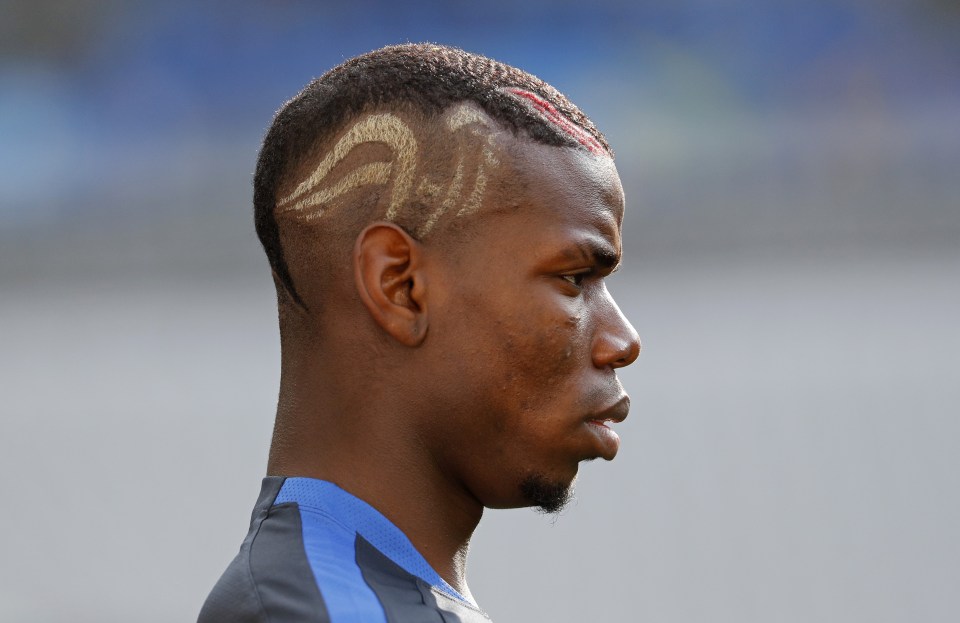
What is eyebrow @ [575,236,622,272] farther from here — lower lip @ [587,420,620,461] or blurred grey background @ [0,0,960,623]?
blurred grey background @ [0,0,960,623]

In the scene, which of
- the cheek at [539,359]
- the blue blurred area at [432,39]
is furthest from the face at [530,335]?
the blue blurred area at [432,39]

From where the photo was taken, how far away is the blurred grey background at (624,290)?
7457 mm

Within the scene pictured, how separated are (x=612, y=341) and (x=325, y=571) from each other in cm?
66

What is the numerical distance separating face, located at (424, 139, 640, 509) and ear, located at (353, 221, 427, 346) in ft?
0.08

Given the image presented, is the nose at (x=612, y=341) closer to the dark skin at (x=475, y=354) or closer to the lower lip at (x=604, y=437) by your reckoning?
the dark skin at (x=475, y=354)

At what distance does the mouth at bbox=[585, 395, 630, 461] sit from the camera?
2195mm

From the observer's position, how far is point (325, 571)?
2018 millimetres

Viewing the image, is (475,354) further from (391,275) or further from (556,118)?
(556,118)

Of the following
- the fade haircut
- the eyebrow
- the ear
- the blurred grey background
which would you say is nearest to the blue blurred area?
the blurred grey background

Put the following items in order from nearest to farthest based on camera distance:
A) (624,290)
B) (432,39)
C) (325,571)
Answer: (325,571), (624,290), (432,39)

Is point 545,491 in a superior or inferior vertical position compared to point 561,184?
A: inferior

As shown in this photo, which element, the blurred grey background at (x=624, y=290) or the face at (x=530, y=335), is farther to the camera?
the blurred grey background at (x=624, y=290)

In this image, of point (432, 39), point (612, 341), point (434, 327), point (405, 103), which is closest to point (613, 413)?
point (612, 341)

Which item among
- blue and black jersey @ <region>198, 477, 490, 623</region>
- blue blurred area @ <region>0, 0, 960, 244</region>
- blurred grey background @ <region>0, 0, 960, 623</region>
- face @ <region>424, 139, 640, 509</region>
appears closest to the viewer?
blue and black jersey @ <region>198, 477, 490, 623</region>
